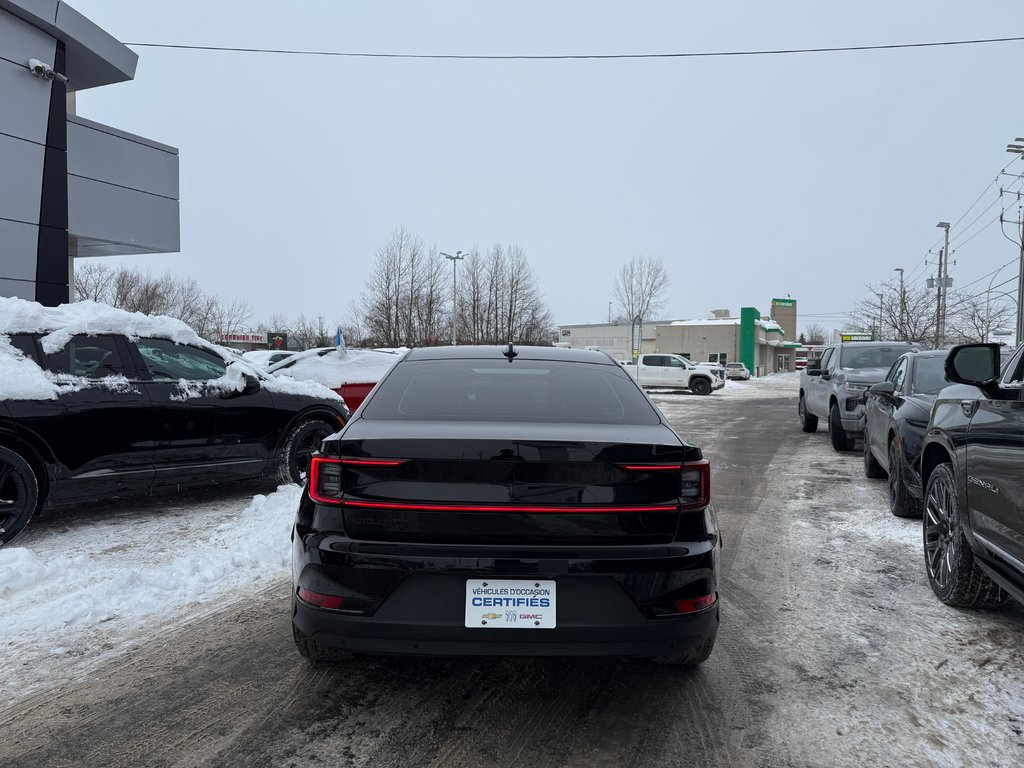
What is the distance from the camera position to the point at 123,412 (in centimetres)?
573

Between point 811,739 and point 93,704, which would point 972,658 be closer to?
point 811,739

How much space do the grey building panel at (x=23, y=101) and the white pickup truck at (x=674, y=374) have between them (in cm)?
2413

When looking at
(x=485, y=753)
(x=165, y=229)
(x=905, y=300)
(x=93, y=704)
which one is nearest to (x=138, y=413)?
(x=93, y=704)

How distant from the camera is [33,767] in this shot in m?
2.54

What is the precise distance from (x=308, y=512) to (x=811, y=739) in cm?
212

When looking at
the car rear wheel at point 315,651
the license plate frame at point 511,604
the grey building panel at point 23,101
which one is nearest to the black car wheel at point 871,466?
the license plate frame at point 511,604

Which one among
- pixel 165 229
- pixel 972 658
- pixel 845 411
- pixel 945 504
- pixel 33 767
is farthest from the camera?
pixel 165 229

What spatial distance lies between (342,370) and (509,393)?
7.80 meters

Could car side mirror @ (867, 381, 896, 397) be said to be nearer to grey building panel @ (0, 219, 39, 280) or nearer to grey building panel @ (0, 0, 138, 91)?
grey building panel @ (0, 219, 39, 280)

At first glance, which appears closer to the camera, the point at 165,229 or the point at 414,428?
the point at 414,428

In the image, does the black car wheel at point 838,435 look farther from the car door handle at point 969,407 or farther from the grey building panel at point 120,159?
the grey building panel at point 120,159

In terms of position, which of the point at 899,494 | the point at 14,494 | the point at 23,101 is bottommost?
the point at 899,494

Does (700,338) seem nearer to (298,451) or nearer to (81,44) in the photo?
(81,44)

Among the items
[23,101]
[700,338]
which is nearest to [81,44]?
[23,101]
